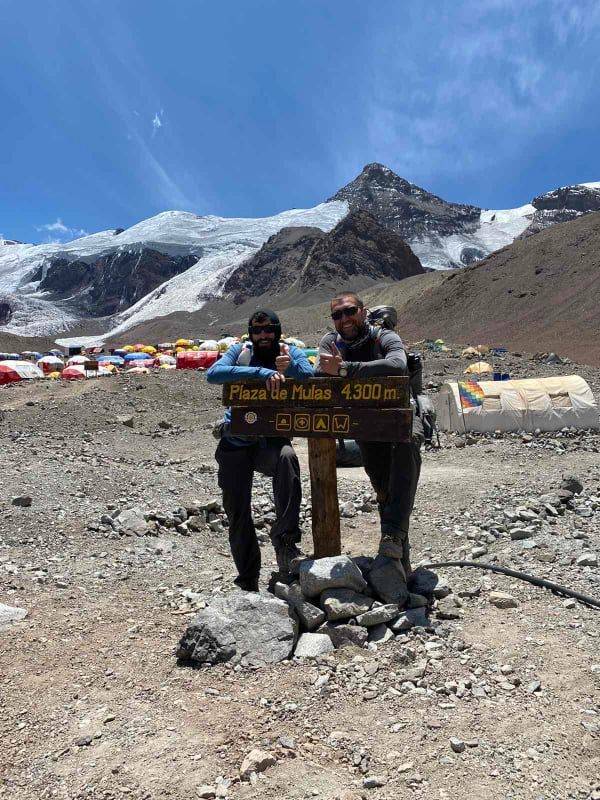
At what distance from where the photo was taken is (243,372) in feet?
13.9

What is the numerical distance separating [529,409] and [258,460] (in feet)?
40.9

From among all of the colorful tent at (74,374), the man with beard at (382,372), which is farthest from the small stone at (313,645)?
the colorful tent at (74,374)

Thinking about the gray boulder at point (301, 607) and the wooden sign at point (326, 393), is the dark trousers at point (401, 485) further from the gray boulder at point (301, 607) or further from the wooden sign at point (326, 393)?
the gray boulder at point (301, 607)

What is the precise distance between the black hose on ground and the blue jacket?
1.92 m

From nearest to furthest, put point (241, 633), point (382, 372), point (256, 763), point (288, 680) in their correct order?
point (256, 763)
point (288, 680)
point (241, 633)
point (382, 372)

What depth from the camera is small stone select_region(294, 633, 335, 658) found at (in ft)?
12.2

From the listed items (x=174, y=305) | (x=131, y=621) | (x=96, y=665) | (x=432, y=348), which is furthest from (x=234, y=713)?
(x=174, y=305)

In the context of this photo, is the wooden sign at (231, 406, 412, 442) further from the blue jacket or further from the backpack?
the backpack

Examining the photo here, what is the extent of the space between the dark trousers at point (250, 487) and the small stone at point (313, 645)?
747mm

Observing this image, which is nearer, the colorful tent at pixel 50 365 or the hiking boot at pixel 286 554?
the hiking boot at pixel 286 554

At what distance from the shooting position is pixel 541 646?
11.9ft

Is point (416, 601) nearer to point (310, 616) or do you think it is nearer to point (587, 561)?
point (310, 616)

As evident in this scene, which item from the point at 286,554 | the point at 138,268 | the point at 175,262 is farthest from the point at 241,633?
the point at 138,268

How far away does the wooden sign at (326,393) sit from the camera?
394 centimetres
